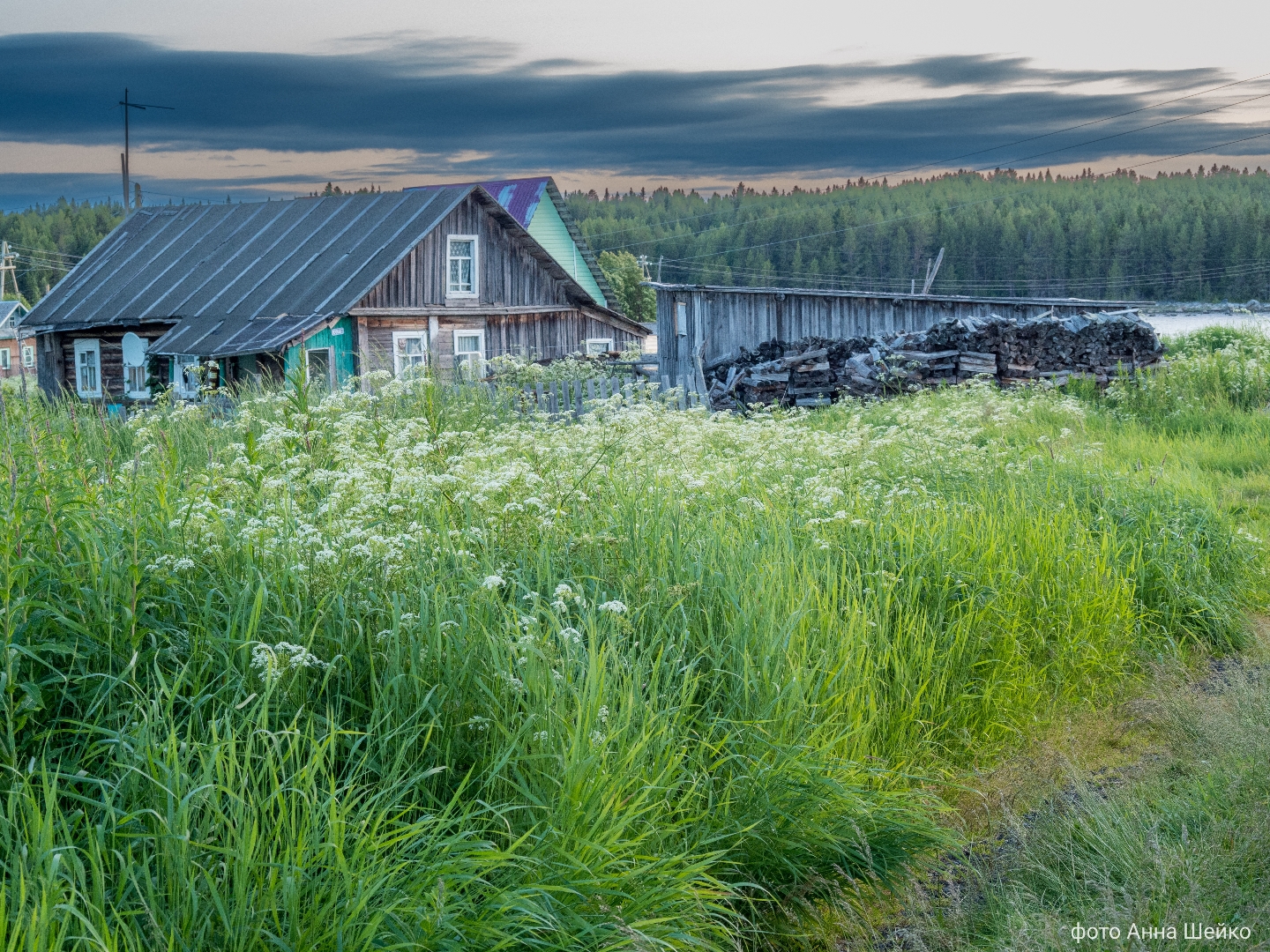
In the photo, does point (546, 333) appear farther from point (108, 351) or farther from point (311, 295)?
point (108, 351)

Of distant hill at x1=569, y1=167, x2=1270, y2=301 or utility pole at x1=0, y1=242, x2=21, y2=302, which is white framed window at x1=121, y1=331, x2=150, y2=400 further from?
distant hill at x1=569, y1=167, x2=1270, y2=301

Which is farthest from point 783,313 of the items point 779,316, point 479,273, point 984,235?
point 984,235

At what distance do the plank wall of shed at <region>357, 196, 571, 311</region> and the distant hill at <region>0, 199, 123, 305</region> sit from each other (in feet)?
244

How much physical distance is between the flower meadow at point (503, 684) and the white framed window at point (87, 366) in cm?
2673

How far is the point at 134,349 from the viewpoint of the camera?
2759 centimetres

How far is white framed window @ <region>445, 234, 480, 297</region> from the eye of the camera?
26.9 meters

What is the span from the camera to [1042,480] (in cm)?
684

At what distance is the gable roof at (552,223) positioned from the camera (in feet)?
126

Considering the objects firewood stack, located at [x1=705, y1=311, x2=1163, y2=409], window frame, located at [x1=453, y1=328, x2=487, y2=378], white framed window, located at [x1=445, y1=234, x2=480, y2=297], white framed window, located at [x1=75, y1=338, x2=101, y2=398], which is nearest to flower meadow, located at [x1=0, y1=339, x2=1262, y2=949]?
firewood stack, located at [x1=705, y1=311, x2=1163, y2=409]

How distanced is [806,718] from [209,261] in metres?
28.8

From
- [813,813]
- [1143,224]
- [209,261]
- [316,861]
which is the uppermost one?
[1143,224]

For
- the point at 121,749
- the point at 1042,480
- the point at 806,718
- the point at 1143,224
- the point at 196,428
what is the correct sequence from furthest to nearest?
the point at 1143,224 → the point at 196,428 → the point at 1042,480 → the point at 806,718 → the point at 121,749

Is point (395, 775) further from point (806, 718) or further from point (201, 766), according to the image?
point (806, 718)

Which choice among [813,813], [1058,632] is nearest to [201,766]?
[813,813]
